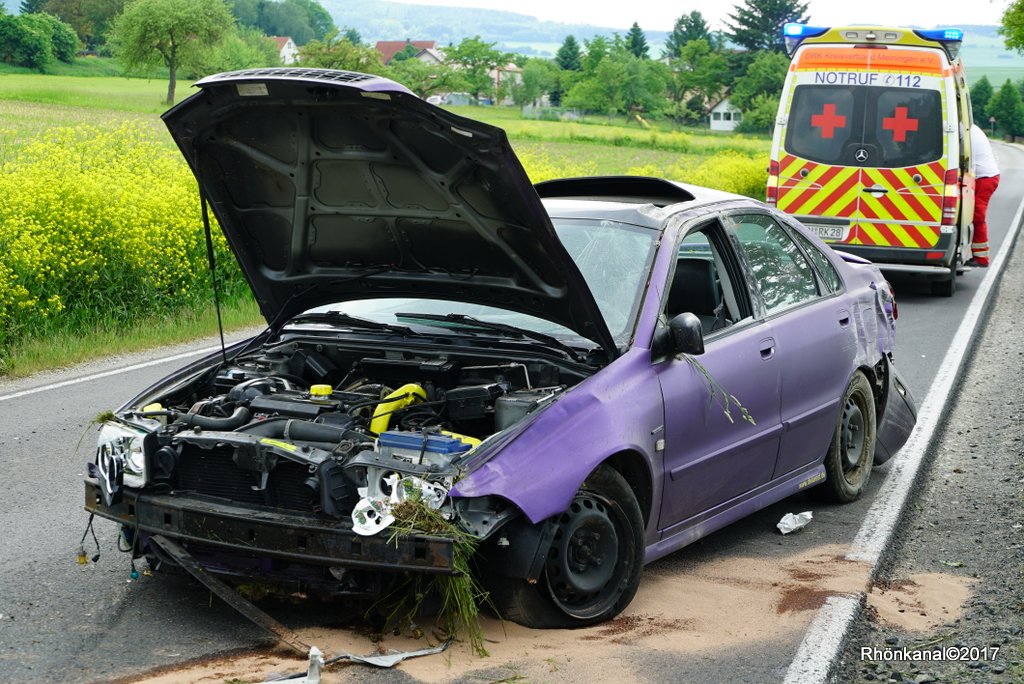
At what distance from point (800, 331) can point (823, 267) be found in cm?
81

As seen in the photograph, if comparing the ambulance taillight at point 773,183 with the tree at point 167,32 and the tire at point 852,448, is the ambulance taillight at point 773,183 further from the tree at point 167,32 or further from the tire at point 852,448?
the tree at point 167,32

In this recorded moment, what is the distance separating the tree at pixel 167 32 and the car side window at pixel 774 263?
220 ft

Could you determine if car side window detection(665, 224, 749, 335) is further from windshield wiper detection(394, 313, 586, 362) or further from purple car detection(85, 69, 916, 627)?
windshield wiper detection(394, 313, 586, 362)

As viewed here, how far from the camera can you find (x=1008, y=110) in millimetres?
139750

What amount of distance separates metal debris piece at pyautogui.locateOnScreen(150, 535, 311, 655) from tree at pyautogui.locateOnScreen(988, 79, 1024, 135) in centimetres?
14149

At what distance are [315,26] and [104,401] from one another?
179 metres

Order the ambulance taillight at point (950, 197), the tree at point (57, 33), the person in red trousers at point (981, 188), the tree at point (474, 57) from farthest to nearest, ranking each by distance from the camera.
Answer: the tree at point (474, 57) < the tree at point (57, 33) < the person in red trousers at point (981, 188) < the ambulance taillight at point (950, 197)

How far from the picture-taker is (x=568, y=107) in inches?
5221

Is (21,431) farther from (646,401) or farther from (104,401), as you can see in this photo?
(646,401)

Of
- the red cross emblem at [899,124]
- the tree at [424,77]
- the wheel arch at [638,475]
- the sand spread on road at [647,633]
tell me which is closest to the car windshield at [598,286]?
the wheel arch at [638,475]

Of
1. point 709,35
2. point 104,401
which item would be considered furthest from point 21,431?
point 709,35

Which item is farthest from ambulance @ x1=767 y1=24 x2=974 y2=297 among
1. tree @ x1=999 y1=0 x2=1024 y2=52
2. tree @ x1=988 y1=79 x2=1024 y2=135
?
tree @ x1=988 y1=79 x2=1024 y2=135

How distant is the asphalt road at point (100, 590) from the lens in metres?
4.62

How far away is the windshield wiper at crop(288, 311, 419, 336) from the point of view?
19.6ft
